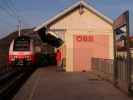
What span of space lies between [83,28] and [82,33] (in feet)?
1.75

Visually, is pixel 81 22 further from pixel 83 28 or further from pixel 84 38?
pixel 84 38

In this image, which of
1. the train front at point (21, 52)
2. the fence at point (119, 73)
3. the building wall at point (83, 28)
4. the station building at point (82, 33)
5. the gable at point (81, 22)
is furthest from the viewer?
the train front at point (21, 52)

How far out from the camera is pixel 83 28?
37.4 metres

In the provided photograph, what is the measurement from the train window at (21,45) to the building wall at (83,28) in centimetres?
577

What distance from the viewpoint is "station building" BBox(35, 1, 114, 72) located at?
3622cm

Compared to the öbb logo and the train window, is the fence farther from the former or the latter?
the train window

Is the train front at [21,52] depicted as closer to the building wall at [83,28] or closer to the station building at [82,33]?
the station building at [82,33]

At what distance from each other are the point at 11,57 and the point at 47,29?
6258 millimetres

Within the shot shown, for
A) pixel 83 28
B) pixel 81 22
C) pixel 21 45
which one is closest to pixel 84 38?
pixel 83 28

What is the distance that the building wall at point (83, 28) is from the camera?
36.6m

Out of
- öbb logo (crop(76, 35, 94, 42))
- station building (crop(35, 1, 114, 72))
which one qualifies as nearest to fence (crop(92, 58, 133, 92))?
station building (crop(35, 1, 114, 72))

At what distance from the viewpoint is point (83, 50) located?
120ft

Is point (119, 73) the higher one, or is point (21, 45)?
point (21, 45)

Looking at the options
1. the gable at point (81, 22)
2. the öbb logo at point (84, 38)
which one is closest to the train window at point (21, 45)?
the gable at point (81, 22)
